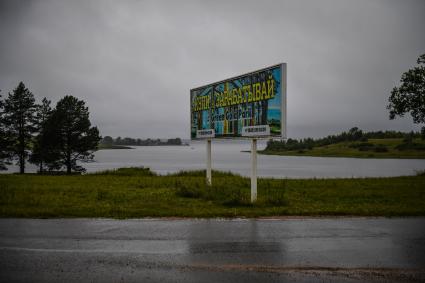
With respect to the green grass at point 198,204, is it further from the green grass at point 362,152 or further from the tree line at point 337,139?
the tree line at point 337,139

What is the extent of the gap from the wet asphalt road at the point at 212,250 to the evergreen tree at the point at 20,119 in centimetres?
4732

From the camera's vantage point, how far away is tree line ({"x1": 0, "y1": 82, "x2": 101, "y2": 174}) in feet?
157

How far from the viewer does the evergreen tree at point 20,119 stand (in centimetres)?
5262

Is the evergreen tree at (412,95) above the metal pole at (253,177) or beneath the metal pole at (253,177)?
above

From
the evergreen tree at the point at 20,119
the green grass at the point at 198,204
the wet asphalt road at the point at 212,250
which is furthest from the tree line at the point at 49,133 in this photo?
the wet asphalt road at the point at 212,250

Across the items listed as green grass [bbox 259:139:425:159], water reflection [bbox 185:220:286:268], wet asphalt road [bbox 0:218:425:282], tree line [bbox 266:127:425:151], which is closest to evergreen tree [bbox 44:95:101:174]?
wet asphalt road [bbox 0:218:425:282]

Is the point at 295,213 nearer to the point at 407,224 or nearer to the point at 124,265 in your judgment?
the point at 407,224

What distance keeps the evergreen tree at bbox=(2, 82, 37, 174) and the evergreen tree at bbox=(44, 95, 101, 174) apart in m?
6.82

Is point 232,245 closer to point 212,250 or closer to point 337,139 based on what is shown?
point 212,250

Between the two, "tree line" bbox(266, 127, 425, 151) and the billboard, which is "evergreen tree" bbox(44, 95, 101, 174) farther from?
"tree line" bbox(266, 127, 425, 151)

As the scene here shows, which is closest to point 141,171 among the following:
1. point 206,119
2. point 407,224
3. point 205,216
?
point 206,119

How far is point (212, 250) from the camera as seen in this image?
23.4 ft

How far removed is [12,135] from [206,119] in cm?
4341

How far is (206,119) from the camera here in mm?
17609
